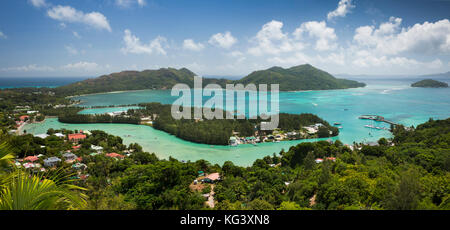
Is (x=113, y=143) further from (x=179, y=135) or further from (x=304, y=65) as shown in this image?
(x=304, y=65)

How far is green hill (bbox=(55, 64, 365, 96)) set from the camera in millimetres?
59031

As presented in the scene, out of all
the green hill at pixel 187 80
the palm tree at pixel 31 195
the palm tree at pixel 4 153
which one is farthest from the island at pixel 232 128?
the green hill at pixel 187 80

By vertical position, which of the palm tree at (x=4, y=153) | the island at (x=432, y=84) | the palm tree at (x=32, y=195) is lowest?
the palm tree at (x=32, y=195)

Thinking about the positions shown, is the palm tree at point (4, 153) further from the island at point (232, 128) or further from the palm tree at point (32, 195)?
the island at point (232, 128)

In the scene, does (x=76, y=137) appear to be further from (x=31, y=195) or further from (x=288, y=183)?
(x=31, y=195)

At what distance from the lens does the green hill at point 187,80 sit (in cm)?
5903

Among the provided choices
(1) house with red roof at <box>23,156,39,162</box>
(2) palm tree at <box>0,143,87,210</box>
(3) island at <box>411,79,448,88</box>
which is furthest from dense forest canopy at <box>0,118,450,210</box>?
(3) island at <box>411,79,448,88</box>

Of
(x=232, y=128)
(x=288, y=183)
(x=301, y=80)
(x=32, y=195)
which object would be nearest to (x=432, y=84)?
(x=301, y=80)

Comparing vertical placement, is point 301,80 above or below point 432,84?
above

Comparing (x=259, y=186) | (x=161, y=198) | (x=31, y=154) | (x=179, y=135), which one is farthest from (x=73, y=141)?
(x=259, y=186)

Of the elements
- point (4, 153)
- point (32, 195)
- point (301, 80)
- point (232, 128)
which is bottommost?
point (232, 128)

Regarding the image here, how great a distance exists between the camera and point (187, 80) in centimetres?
7212

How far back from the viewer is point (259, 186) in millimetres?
7270

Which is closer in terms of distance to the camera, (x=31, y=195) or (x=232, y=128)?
(x=31, y=195)
